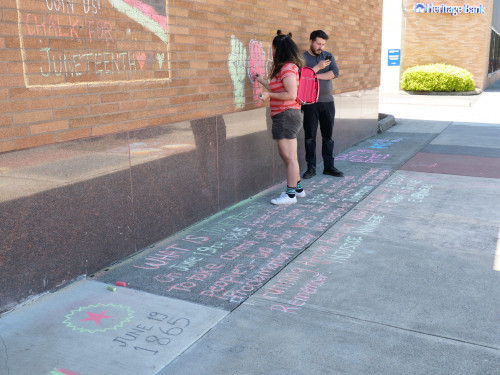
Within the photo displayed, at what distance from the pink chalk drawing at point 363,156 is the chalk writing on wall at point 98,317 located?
19.1 feet

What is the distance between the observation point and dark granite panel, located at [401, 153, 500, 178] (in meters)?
7.75

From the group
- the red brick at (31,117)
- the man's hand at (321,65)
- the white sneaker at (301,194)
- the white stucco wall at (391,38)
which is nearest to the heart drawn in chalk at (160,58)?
the red brick at (31,117)

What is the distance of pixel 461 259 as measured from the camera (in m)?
4.43

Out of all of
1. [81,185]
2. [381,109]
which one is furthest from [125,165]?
[381,109]

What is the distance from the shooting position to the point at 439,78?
22.4m

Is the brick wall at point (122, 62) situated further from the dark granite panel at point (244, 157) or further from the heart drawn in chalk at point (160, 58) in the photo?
the dark granite panel at point (244, 157)

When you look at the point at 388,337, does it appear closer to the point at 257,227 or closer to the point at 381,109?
the point at 257,227

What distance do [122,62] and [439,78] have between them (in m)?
20.5

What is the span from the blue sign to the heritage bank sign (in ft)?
6.55

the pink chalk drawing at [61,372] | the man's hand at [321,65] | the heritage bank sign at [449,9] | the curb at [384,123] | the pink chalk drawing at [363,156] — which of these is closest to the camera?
the pink chalk drawing at [61,372]

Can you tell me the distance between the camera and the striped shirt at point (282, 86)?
5758mm

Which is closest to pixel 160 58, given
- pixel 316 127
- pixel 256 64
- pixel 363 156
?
pixel 256 64

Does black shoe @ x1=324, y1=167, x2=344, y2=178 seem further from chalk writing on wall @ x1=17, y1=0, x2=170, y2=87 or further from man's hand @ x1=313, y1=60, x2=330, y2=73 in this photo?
chalk writing on wall @ x1=17, y1=0, x2=170, y2=87

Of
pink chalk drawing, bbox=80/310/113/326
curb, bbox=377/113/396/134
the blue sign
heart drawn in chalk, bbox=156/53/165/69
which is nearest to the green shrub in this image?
the blue sign
